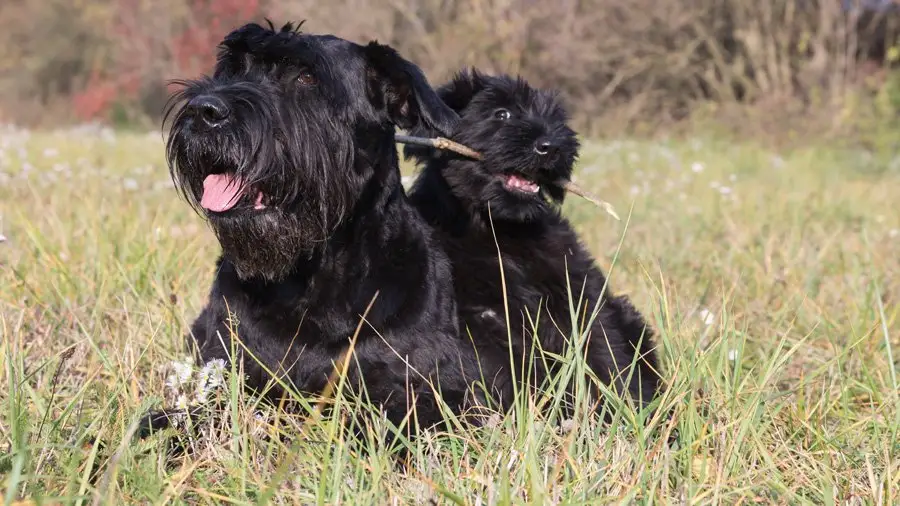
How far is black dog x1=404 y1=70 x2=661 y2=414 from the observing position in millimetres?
3182

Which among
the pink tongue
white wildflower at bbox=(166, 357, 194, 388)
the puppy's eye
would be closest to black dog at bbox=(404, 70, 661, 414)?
the puppy's eye

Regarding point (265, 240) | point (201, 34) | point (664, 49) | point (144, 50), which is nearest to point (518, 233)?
point (265, 240)

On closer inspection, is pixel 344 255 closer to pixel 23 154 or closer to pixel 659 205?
pixel 659 205

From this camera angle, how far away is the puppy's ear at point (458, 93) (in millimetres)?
3678

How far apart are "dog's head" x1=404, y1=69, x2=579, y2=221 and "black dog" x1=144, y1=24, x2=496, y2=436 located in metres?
0.66

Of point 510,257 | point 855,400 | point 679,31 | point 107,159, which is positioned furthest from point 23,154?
point 679,31

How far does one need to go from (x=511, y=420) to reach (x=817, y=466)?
84 centimetres

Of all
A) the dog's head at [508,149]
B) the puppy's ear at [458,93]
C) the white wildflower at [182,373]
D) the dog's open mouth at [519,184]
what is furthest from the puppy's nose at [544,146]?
the white wildflower at [182,373]

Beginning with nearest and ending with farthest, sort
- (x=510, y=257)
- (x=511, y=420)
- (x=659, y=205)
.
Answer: (x=511, y=420) → (x=510, y=257) → (x=659, y=205)

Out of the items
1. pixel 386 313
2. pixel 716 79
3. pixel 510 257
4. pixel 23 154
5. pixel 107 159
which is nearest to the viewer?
pixel 386 313

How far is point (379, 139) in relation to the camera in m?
2.76

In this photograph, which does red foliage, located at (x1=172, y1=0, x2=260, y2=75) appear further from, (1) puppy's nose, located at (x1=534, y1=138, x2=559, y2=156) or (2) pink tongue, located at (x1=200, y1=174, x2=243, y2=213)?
(2) pink tongue, located at (x1=200, y1=174, x2=243, y2=213)

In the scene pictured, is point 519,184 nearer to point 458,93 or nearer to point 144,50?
point 458,93

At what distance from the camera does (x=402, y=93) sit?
2818mm
